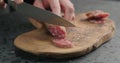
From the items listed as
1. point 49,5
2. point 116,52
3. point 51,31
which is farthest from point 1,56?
point 116,52

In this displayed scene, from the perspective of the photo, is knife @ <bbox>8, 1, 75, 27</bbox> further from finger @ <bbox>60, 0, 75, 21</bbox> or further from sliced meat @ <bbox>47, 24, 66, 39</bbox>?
finger @ <bbox>60, 0, 75, 21</bbox>

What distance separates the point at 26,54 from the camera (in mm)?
955

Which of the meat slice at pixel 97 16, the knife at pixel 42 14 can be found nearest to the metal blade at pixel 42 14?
the knife at pixel 42 14

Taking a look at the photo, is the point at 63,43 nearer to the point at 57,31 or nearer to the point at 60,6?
the point at 57,31

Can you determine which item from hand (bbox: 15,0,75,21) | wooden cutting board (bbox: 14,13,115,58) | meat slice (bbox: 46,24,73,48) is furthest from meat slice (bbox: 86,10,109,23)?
meat slice (bbox: 46,24,73,48)

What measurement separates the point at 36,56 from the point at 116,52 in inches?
12.8

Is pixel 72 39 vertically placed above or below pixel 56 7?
below

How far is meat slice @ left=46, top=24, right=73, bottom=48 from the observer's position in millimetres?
948

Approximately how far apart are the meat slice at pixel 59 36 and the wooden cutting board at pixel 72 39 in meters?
0.02

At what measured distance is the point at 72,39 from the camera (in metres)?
1.01

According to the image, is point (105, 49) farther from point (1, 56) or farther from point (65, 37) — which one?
point (1, 56)

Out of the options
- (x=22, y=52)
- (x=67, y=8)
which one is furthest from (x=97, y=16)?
(x=22, y=52)

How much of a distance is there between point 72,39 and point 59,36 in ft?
0.19

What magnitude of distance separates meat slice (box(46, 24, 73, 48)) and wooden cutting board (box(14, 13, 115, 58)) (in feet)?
0.05
